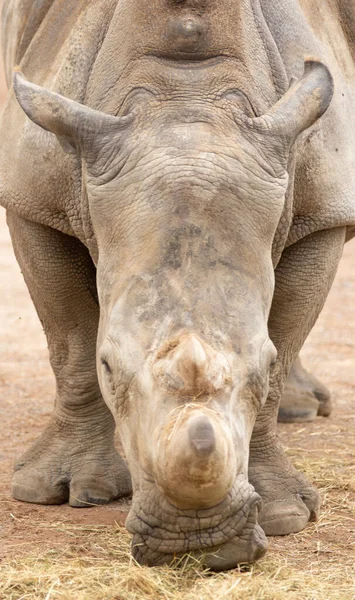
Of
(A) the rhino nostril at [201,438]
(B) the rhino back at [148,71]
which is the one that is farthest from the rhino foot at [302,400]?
(A) the rhino nostril at [201,438]

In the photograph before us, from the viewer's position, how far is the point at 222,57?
495cm

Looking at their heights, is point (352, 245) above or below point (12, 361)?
below

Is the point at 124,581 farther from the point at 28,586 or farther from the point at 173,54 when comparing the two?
the point at 173,54

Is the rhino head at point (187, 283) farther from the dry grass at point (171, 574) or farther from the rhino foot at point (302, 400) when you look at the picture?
the rhino foot at point (302, 400)

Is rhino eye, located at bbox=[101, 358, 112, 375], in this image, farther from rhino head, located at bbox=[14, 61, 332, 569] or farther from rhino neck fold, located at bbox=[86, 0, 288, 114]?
rhino neck fold, located at bbox=[86, 0, 288, 114]

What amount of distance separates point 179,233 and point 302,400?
11.0 feet

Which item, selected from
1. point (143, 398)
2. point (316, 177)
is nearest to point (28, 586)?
point (143, 398)

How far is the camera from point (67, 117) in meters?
4.71

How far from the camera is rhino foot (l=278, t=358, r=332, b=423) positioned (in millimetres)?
7578

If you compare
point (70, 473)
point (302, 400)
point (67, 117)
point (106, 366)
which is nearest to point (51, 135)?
point (67, 117)

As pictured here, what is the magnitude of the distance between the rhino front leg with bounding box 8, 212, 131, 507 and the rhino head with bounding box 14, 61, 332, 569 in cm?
69

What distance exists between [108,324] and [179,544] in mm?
766

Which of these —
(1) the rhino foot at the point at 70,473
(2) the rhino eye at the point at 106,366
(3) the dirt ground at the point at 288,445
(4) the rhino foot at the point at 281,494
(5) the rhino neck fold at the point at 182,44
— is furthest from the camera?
(1) the rhino foot at the point at 70,473

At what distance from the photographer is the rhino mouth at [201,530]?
4211mm
